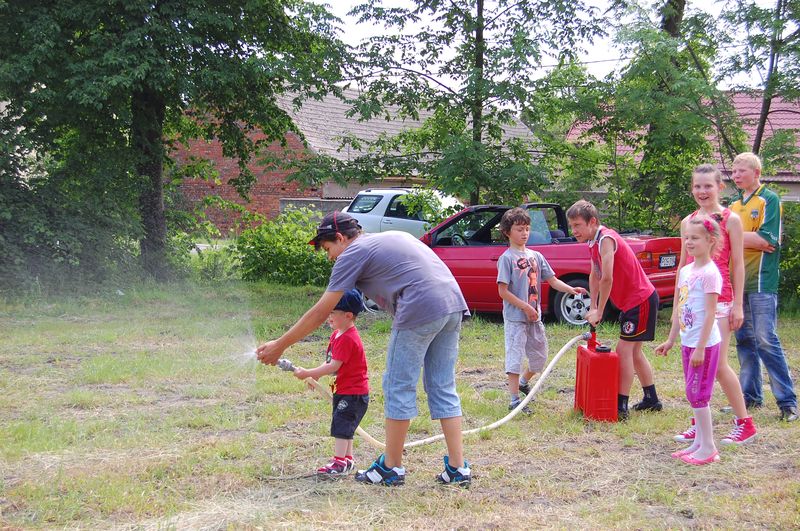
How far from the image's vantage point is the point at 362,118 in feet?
40.6

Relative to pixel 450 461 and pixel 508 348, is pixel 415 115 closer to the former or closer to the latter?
pixel 508 348

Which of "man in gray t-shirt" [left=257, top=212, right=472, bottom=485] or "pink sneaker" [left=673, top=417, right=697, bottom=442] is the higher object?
"man in gray t-shirt" [left=257, top=212, right=472, bottom=485]

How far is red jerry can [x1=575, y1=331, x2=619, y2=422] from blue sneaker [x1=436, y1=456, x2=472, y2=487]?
1674mm

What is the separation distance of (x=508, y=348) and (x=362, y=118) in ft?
22.2

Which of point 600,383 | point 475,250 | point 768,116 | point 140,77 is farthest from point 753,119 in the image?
point 140,77

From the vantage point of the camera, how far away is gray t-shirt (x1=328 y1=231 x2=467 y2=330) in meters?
4.37

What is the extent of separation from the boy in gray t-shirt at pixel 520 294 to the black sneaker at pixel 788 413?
172 cm

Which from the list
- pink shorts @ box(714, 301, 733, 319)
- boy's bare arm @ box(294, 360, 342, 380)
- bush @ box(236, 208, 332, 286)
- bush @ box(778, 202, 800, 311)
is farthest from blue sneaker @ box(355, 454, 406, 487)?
bush @ box(236, 208, 332, 286)

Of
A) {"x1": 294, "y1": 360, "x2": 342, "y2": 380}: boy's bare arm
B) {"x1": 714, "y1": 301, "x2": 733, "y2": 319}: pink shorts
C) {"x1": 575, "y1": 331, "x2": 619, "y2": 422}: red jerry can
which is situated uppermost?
{"x1": 714, "y1": 301, "x2": 733, "y2": 319}: pink shorts

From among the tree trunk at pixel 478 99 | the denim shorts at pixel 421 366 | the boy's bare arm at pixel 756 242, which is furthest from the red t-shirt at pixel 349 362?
the tree trunk at pixel 478 99

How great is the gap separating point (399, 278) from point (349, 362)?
0.66 m

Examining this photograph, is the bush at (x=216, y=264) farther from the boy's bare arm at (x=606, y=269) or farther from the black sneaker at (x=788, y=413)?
the black sneaker at (x=788, y=413)

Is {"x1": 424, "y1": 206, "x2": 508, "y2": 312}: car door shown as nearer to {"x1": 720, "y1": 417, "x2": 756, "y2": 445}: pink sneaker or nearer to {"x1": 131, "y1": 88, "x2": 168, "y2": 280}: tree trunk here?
{"x1": 720, "y1": 417, "x2": 756, "y2": 445}: pink sneaker

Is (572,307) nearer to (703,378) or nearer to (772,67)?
(772,67)
